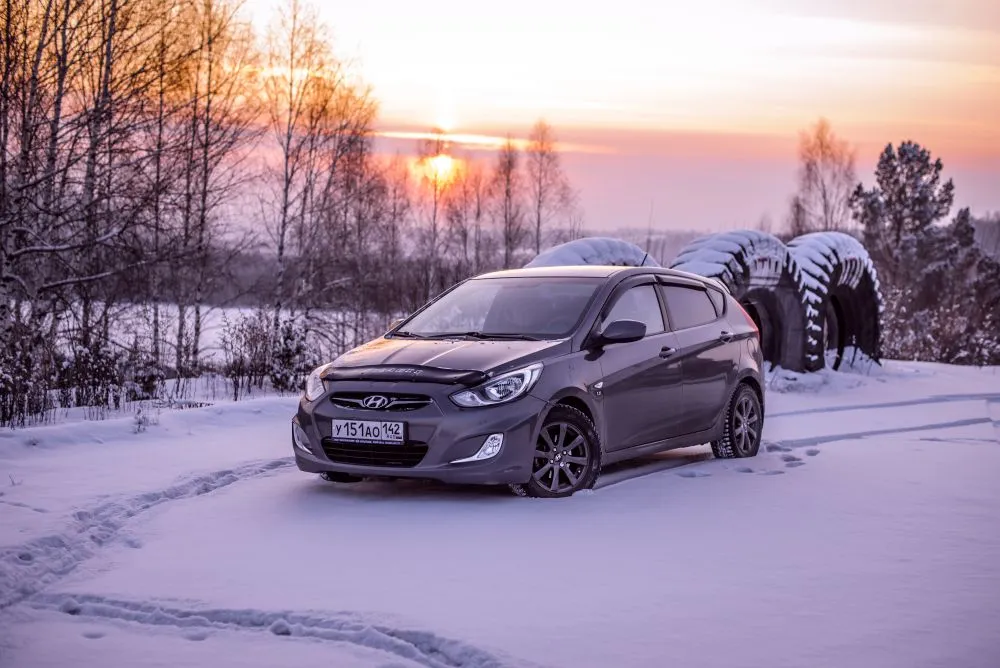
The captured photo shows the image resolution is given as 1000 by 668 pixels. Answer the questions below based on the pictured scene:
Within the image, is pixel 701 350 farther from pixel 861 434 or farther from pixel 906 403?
pixel 906 403

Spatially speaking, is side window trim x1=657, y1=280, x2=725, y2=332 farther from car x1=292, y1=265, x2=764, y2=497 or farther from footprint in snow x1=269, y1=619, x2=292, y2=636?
footprint in snow x1=269, y1=619, x2=292, y2=636

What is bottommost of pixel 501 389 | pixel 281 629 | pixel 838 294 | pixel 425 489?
pixel 281 629

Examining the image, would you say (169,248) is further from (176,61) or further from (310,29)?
(310,29)

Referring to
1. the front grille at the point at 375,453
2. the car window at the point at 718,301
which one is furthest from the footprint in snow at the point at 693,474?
the front grille at the point at 375,453

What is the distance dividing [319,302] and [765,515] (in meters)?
26.6

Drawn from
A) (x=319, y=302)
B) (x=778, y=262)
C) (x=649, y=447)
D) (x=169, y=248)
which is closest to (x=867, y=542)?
(x=649, y=447)

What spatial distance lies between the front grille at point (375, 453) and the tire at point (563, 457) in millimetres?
830

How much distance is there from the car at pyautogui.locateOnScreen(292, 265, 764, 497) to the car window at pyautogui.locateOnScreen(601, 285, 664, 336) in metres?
0.01

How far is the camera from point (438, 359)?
8469mm

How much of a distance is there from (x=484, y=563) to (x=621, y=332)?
2964 mm

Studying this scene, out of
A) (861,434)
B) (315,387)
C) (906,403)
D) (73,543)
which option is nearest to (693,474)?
(315,387)

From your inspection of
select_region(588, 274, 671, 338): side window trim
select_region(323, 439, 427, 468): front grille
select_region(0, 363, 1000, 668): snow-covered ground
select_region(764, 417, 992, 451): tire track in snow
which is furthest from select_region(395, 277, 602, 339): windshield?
select_region(764, 417, 992, 451): tire track in snow

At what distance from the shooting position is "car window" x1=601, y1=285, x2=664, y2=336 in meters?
9.54

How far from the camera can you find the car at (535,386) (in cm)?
806
